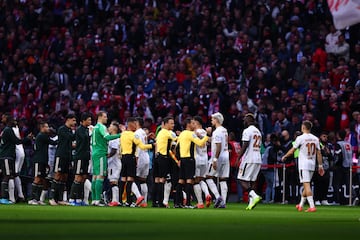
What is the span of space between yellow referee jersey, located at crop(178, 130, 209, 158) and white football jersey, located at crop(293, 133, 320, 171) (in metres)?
2.67

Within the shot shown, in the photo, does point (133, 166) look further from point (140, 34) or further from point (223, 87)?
point (140, 34)

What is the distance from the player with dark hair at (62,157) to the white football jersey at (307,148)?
20.1 ft

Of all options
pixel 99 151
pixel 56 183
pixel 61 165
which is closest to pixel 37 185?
pixel 56 183

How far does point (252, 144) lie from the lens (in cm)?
2606

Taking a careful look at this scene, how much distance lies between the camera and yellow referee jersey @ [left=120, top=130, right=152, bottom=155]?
26625 mm

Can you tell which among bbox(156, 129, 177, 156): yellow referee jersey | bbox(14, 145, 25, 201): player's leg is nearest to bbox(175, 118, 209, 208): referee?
bbox(156, 129, 177, 156): yellow referee jersey

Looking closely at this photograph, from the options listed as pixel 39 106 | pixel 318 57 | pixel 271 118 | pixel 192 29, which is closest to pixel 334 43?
pixel 318 57

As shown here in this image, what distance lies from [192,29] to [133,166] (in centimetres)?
1603

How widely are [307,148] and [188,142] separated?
126 inches

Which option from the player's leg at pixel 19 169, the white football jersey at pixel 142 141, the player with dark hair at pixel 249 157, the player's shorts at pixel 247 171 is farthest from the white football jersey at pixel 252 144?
the player's leg at pixel 19 169

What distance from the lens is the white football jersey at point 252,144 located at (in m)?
26.0

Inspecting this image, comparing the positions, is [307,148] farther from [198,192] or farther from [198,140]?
[198,192]

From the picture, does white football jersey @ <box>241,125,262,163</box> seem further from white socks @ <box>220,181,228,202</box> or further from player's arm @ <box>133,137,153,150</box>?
player's arm @ <box>133,137,153,150</box>

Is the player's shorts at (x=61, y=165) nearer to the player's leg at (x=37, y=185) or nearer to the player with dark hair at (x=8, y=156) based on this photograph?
the player's leg at (x=37, y=185)
